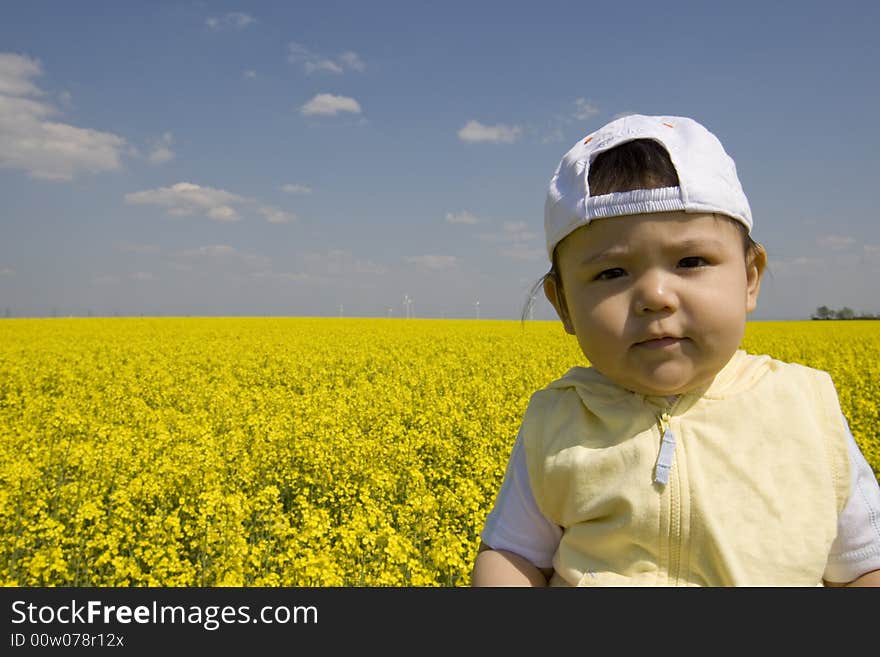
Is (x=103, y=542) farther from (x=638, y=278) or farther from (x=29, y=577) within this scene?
(x=638, y=278)

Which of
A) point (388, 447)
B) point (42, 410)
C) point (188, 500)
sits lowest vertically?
point (188, 500)

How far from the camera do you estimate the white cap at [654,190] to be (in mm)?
1337

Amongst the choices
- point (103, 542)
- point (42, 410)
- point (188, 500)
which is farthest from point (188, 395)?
point (103, 542)

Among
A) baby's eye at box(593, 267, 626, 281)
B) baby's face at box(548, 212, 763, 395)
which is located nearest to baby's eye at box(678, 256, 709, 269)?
baby's face at box(548, 212, 763, 395)

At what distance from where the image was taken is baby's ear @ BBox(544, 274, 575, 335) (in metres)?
1.57

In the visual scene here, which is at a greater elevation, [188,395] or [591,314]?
[188,395]

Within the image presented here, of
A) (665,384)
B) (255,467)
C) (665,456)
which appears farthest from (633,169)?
(255,467)

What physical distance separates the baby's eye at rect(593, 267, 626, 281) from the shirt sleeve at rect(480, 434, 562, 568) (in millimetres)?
481

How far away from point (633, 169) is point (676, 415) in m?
0.57

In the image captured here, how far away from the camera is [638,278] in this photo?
1.34 m

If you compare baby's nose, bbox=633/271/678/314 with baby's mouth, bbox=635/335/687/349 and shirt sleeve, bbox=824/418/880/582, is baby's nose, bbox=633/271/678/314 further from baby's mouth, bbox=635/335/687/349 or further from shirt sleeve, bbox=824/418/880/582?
shirt sleeve, bbox=824/418/880/582

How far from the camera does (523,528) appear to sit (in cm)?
156

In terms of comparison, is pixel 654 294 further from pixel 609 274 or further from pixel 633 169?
pixel 633 169

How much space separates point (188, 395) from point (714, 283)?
955 centimetres
